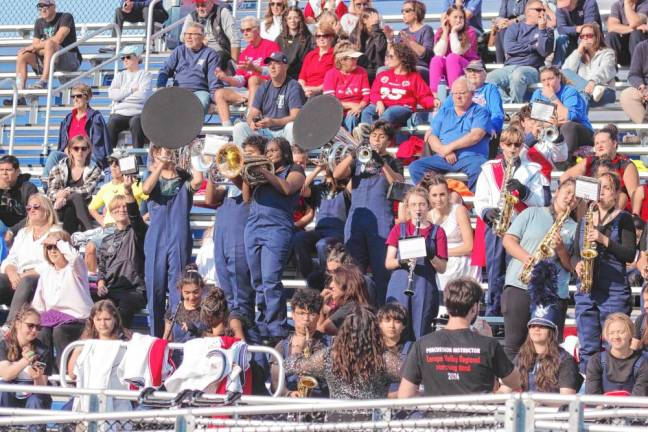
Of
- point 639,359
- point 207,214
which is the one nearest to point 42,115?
point 207,214

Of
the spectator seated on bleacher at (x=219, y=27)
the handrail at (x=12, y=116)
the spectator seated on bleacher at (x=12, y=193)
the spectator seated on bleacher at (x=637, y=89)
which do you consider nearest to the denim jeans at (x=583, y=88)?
the spectator seated on bleacher at (x=637, y=89)

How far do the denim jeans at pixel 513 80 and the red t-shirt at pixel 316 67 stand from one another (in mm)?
1412

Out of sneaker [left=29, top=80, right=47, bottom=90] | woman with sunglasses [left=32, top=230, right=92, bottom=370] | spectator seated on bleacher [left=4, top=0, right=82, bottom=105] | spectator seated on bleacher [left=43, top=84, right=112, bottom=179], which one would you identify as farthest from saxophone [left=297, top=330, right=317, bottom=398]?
spectator seated on bleacher [left=4, top=0, right=82, bottom=105]

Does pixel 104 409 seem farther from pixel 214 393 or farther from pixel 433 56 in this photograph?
pixel 433 56

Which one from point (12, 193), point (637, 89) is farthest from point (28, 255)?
point (637, 89)

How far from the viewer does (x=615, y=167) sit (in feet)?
38.6

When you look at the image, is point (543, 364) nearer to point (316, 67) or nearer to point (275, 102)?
point (275, 102)

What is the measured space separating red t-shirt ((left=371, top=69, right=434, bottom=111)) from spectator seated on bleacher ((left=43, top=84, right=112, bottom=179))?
8.35 feet

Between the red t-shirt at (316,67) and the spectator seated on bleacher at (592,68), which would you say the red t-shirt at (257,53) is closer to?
the red t-shirt at (316,67)

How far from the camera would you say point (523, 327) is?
10633 mm

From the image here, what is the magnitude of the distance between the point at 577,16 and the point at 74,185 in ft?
15.4

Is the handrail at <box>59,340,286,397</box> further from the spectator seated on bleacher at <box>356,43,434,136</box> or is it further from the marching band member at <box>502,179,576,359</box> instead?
the spectator seated on bleacher at <box>356,43,434,136</box>

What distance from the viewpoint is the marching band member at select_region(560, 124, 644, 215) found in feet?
38.4

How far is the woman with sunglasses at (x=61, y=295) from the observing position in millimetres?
11586
